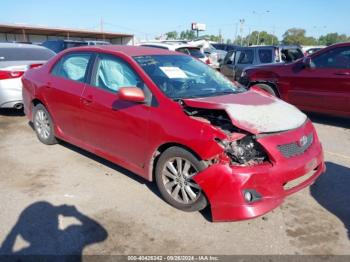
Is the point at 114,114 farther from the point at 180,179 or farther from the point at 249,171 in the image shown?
the point at 249,171

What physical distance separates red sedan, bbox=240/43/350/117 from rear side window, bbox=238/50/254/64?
3.14 m

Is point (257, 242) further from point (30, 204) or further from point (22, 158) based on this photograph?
point (22, 158)

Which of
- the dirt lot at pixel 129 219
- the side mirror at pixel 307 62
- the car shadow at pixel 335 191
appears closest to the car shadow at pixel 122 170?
the dirt lot at pixel 129 219

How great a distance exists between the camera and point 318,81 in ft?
23.3

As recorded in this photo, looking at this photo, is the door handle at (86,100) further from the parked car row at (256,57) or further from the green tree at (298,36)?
the green tree at (298,36)

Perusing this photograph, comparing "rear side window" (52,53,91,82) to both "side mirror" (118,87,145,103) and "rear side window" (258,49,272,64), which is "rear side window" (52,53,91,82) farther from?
"rear side window" (258,49,272,64)

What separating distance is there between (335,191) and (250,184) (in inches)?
63.4

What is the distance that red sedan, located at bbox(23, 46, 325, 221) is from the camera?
3205 millimetres

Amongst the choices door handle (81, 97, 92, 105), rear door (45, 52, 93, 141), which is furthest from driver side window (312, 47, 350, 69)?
door handle (81, 97, 92, 105)

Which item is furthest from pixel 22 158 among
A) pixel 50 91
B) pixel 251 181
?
pixel 251 181

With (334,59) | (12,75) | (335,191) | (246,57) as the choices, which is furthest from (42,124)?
(246,57)

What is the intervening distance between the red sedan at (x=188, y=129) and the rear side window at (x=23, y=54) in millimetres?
3349

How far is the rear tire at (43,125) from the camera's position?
5434 mm

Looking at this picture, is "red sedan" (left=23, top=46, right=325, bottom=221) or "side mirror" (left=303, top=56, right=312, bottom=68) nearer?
"red sedan" (left=23, top=46, right=325, bottom=221)
